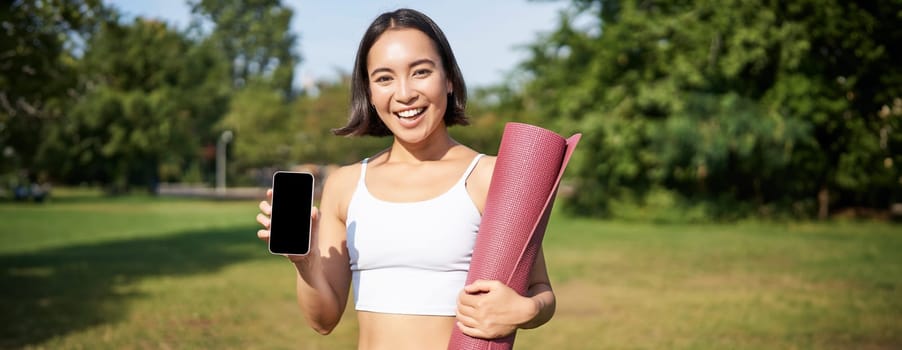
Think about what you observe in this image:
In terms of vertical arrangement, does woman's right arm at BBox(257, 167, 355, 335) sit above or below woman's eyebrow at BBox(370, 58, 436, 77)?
below

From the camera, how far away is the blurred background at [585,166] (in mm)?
9922

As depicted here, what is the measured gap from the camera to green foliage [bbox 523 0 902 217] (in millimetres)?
24969

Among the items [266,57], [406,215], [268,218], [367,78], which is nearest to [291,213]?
[268,218]

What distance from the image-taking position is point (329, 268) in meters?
2.41

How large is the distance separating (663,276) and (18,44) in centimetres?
991

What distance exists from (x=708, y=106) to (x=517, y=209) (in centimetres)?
2546

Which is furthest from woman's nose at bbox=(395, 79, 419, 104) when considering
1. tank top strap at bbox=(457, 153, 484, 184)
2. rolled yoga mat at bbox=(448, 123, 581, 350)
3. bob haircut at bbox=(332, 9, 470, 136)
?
rolled yoga mat at bbox=(448, 123, 581, 350)

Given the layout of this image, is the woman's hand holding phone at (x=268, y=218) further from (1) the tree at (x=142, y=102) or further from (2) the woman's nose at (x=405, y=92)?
(1) the tree at (x=142, y=102)

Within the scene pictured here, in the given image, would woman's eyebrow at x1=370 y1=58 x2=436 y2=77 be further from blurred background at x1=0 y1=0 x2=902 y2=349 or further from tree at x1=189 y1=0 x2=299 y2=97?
tree at x1=189 y1=0 x2=299 y2=97

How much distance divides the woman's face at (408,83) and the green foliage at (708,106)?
21.4 meters

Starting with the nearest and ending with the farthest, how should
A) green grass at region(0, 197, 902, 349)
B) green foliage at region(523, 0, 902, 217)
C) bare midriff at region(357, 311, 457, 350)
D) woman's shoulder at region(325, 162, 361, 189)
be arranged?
bare midriff at region(357, 311, 457, 350) < woman's shoulder at region(325, 162, 361, 189) < green grass at region(0, 197, 902, 349) < green foliage at region(523, 0, 902, 217)

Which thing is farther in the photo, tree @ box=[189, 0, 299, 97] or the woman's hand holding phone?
tree @ box=[189, 0, 299, 97]

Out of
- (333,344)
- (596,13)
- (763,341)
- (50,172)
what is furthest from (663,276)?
(50,172)

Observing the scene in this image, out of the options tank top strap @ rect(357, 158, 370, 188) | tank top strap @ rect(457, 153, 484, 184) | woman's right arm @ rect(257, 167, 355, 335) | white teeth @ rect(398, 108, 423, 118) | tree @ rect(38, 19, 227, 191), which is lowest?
tree @ rect(38, 19, 227, 191)
